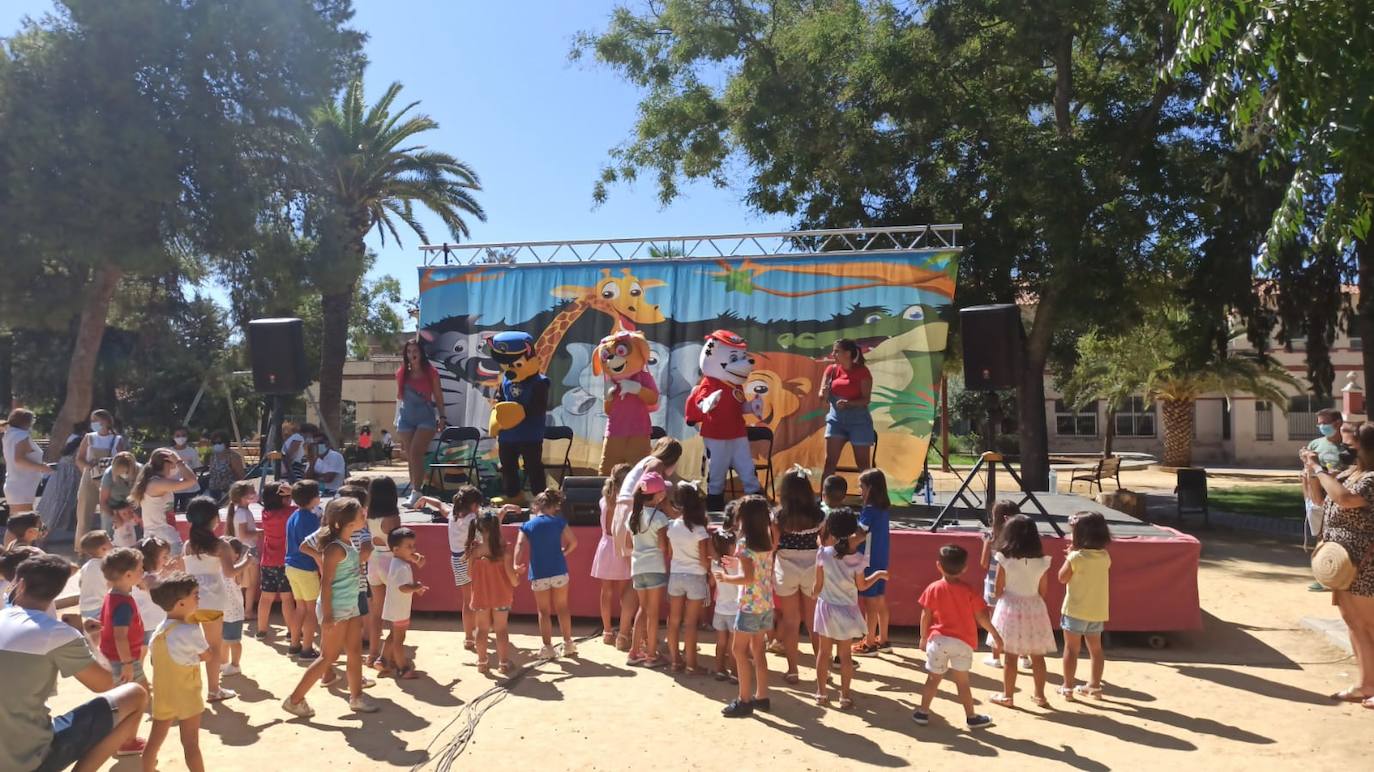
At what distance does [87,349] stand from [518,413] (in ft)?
35.8

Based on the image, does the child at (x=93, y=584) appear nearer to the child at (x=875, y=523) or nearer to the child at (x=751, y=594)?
the child at (x=751, y=594)

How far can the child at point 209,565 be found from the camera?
589 cm

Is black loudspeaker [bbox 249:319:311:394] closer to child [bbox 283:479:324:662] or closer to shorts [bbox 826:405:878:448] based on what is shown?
child [bbox 283:479:324:662]

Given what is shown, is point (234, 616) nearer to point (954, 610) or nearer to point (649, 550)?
point (649, 550)

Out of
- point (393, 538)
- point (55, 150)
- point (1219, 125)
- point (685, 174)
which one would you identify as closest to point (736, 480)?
point (393, 538)

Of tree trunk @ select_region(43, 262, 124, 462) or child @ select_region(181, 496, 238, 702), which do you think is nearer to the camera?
child @ select_region(181, 496, 238, 702)

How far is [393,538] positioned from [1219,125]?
13909 millimetres

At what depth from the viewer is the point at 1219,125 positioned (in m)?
14.7

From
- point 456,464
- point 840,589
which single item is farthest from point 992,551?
point 456,464

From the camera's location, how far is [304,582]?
6.36 meters

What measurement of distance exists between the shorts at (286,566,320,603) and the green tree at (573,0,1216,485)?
10.5 m

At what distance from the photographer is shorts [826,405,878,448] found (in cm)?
906

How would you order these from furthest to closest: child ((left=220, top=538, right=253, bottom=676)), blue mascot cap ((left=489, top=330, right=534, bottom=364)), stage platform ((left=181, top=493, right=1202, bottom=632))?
blue mascot cap ((left=489, top=330, right=534, bottom=364)) < stage platform ((left=181, top=493, right=1202, bottom=632)) < child ((left=220, top=538, right=253, bottom=676))

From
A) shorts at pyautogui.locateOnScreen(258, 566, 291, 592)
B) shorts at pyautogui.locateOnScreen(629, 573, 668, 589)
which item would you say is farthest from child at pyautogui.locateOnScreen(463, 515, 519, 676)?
shorts at pyautogui.locateOnScreen(258, 566, 291, 592)
